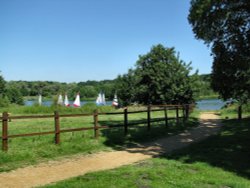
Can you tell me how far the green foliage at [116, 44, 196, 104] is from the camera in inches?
1025

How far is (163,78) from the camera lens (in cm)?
2614

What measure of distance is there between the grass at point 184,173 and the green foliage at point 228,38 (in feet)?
8.37

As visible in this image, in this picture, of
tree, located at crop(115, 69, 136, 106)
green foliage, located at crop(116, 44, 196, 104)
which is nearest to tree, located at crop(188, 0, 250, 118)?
green foliage, located at crop(116, 44, 196, 104)

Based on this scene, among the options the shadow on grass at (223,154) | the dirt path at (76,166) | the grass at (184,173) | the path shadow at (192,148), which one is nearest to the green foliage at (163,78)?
the path shadow at (192,148)

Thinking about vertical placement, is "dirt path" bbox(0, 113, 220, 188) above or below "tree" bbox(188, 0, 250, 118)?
below

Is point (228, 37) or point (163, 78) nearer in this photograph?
point (228, 37)

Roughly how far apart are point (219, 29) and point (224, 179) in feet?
20.8

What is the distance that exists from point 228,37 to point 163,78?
1424 cm

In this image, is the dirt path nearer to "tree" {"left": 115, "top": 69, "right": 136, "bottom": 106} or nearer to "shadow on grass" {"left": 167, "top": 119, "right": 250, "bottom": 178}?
"shadow on grass" {"left": 167, "top": 119, "right": 250, "bottom": 178}

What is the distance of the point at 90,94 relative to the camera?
121 m

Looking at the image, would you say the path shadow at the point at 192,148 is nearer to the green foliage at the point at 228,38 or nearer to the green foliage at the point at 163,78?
the green foliage at the point at 228,38

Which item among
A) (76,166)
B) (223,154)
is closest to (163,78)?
(223,154)

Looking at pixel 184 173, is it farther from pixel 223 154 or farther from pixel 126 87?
pixel 126 87

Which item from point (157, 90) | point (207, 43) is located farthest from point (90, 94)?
point (207, 43)
